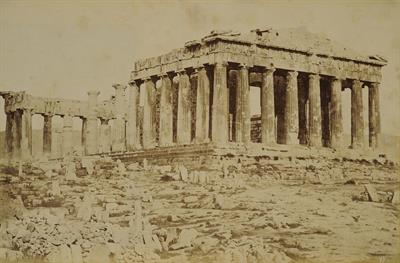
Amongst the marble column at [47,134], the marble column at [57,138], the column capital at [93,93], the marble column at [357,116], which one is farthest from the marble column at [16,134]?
the marble column at [357,116]

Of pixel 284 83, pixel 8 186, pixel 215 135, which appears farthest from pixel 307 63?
pixel 8 186

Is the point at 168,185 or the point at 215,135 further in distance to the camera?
the point at 215,135

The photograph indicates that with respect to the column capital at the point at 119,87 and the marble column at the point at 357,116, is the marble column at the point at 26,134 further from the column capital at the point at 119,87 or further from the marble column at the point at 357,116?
the marble column at the point at 357,116

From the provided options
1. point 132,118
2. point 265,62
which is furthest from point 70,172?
point 265,62

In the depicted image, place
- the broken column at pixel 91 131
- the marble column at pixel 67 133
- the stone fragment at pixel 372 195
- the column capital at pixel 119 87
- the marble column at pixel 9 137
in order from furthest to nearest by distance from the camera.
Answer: the marble column at pixel 67 133 < the broken column at pixel 91 131 < the column capital at pixel 119 87 < the marble column at pixel 9 137 < the stone fragment at pixel 372 195

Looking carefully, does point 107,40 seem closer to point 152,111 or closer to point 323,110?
point 152,111

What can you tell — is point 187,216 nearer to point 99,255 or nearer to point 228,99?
point 99,255
